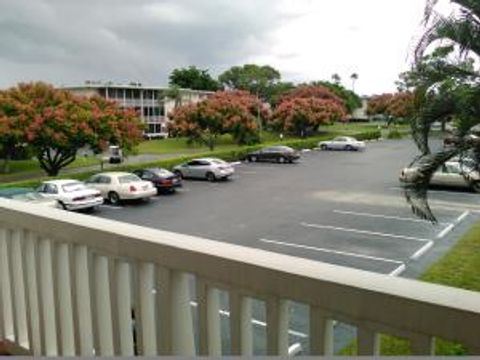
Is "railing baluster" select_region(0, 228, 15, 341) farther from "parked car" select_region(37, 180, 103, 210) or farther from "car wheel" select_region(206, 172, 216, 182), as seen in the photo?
"car wheel" select_region(206, 172, 216, 182)

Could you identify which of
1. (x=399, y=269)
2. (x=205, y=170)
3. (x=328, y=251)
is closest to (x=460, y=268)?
(x=399, y=269)

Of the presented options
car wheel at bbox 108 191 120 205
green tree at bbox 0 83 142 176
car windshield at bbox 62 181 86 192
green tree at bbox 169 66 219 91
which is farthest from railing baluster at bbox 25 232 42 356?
green tree at bbox 169 66 219 91

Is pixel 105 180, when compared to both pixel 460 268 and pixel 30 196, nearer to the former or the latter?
pixel 30 196

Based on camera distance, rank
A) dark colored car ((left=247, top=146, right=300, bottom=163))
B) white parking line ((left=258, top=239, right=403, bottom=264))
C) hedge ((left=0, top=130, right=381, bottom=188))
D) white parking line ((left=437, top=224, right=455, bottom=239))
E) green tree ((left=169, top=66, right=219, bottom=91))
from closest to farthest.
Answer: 1. white parking line ((left=258, top=239, right=403, bottom=264))
2. white parking line ((left=437, top=224, right=455, bottom=239))
3. hedge ((left=0, top=130, right=381, bottom=188))
4. dark colored car ((left=247, top=146, right=300, bottom=163))
5. green tree ((left=169, top=66, right=219, bottom=91))

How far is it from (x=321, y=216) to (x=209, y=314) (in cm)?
1691

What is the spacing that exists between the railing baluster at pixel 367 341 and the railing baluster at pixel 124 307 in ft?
3.27

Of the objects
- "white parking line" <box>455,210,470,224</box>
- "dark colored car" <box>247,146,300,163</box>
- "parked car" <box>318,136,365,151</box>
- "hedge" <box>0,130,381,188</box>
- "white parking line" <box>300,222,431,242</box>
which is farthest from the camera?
"parked car" <box>318,136,365,151</box>

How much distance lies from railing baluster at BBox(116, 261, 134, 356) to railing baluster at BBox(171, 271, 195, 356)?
12.0 inches

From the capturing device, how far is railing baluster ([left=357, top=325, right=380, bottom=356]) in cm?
144

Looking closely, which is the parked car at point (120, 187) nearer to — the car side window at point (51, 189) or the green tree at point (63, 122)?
the car side window at point (51, 189)

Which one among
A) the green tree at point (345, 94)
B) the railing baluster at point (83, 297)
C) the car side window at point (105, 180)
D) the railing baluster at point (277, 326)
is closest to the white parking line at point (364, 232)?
the car side window at point (105, 180)

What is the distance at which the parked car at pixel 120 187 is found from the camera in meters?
21.3

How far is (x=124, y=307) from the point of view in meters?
2.19

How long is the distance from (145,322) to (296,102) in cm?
4862
